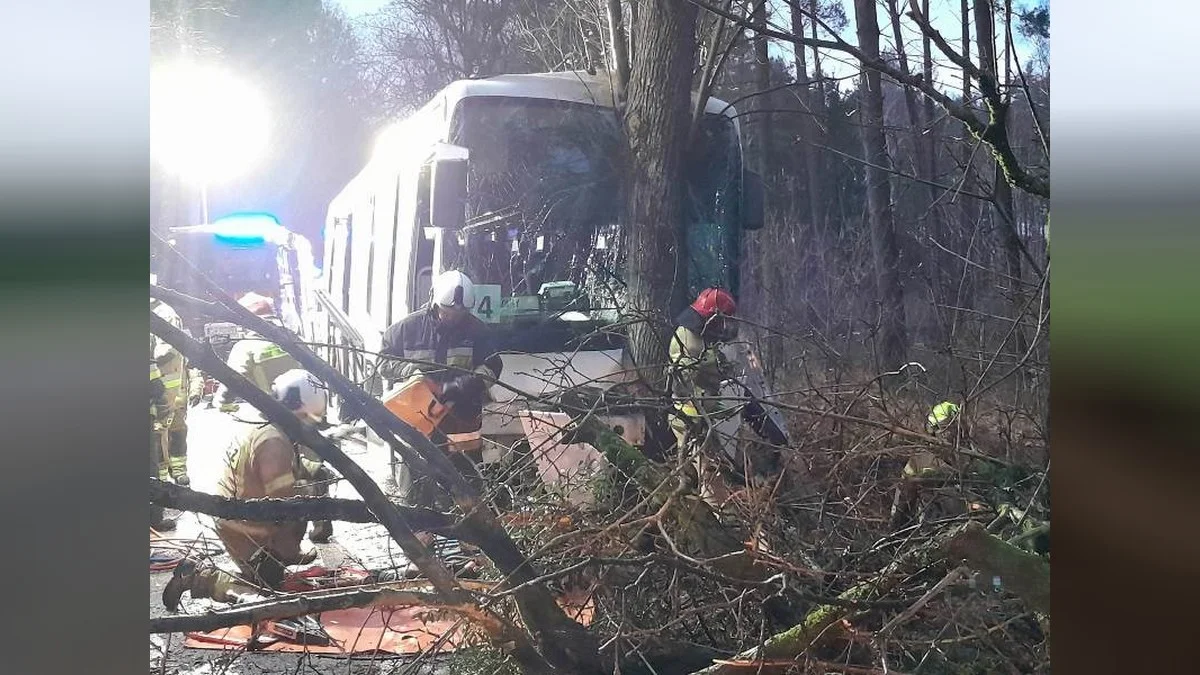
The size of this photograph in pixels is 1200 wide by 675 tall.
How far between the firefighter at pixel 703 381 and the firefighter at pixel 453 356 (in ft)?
1.55

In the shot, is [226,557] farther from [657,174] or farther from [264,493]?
[657,174]

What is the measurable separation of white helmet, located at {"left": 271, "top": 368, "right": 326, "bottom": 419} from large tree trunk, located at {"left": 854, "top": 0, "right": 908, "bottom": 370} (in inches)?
57.3

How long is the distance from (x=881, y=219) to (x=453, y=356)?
3.88 feet

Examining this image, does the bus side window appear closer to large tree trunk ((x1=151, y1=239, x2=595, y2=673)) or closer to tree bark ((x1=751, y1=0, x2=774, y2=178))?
large tree trunk ((x1=151, y1=239, x2=595, y2=673))

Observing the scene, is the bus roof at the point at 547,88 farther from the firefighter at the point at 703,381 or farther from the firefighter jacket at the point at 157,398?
the firefighter jacket at the point at 157,398

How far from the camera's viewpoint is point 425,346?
2.01 meters

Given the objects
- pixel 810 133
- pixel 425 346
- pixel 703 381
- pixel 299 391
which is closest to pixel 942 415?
pixel 703 381

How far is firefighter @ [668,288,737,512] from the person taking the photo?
6.77ft

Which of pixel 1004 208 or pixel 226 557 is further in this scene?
A: pixel 1004 208

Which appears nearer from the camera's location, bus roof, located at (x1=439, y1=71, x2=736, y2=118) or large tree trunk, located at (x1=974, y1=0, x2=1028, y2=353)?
bus roof, located at (x1=439, y1=71, x2=736, y2=118)

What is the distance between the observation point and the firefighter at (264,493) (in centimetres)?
199

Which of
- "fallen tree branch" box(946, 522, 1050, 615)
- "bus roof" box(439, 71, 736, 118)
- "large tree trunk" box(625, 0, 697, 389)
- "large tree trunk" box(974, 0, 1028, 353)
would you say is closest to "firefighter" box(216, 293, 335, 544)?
"bus roof" box(439, 71, 736, 118)

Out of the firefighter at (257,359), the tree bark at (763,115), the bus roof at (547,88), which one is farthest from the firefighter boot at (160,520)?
the tree bark at (763,115)

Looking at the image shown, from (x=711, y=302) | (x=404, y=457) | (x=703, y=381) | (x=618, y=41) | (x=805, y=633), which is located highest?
Answer: (x=618, y=41)
